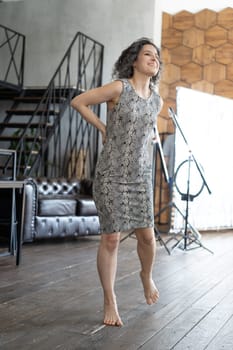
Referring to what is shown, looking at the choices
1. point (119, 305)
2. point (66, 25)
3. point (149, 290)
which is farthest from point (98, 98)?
point (66, 25)

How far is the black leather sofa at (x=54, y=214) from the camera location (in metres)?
5.00

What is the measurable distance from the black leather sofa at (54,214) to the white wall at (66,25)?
278 centimetres

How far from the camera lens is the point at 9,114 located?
314 inches

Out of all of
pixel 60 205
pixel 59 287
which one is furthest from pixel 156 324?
pixel 60 205

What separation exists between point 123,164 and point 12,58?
255 inches

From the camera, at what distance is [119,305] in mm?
2854

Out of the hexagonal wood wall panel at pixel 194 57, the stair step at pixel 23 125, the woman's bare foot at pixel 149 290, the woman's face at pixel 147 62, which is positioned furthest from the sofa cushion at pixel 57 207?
the woman's face at pixel 147 62

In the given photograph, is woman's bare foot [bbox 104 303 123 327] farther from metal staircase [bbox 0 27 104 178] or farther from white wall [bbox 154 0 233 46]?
white wall [bbox 154 0 233 46]

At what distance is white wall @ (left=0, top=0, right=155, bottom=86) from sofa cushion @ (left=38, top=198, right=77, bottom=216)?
2.91m

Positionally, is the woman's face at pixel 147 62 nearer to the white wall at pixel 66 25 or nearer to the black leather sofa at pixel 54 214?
the black leather sofa at pixel 54 214

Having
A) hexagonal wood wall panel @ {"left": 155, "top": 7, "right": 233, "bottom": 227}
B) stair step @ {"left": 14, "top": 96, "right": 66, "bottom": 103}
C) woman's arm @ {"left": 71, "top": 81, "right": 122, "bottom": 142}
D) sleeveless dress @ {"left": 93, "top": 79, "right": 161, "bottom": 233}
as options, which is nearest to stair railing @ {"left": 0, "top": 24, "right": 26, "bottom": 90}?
stair step @ {"left": 14, "top": 96, "right": 66, "bottom": 103}

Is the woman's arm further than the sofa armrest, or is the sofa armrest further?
the sofa armrest

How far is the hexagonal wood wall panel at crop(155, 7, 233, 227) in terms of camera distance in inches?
288

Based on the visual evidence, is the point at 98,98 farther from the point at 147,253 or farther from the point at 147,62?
the point at 147,253
